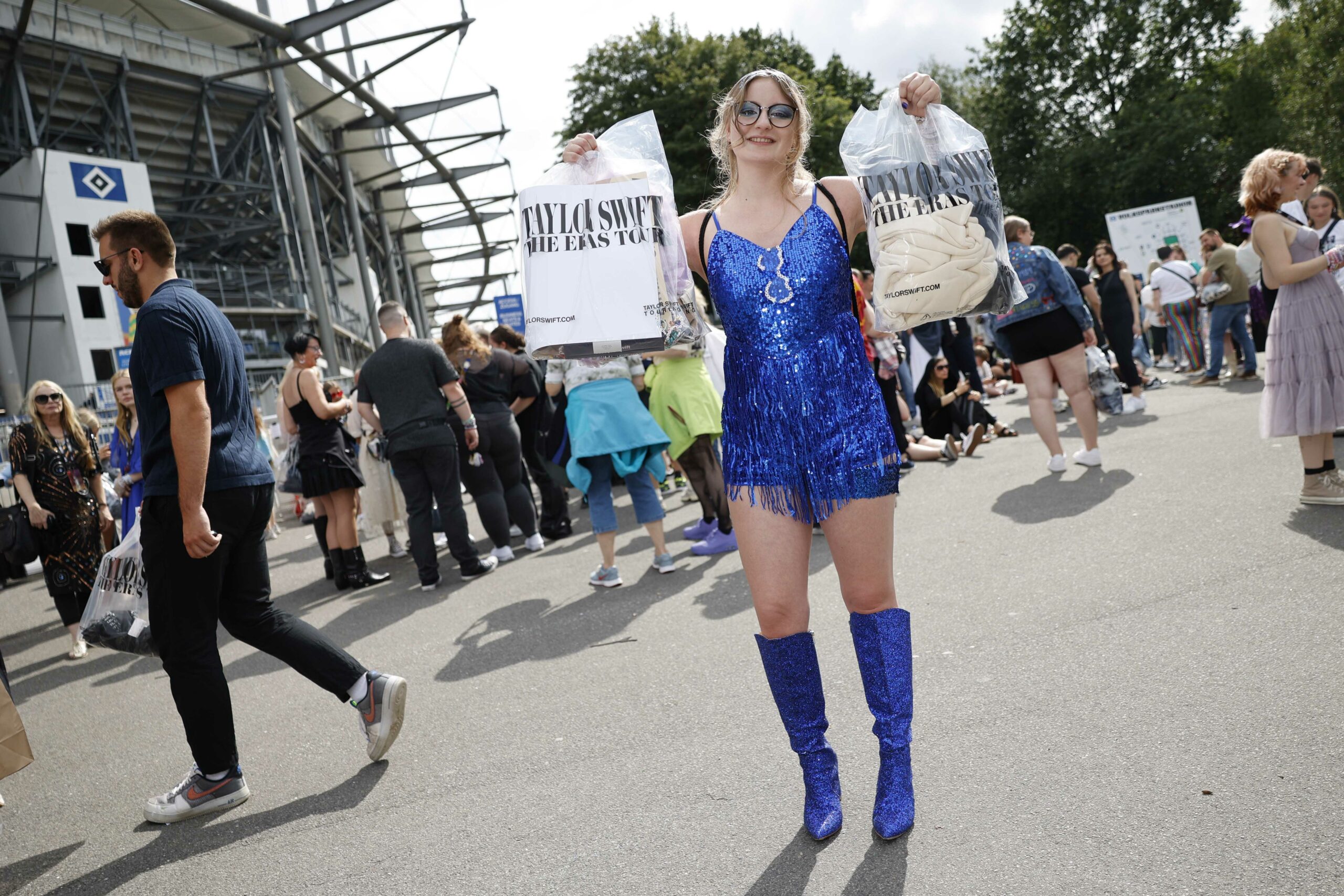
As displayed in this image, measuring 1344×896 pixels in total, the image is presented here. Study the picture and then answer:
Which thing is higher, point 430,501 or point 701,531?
point 430,501

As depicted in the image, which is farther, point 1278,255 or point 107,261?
point 1278,255

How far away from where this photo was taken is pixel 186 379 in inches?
141

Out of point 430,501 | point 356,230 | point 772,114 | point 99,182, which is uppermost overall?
point 99,182

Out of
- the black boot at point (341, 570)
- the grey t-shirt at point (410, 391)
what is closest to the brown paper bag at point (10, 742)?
the grey t-shirt at point (410, 391)

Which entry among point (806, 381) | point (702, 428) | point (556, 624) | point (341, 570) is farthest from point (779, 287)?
point (341, 570)

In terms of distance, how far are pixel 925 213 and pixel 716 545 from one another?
15.6 ft

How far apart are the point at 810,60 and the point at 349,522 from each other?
33.1 metres

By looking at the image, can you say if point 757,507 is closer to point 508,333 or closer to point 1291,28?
point 508,333

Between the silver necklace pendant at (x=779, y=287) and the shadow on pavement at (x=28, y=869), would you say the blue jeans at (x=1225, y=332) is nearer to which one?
the silver necklace pendant at (x=779, y=287)

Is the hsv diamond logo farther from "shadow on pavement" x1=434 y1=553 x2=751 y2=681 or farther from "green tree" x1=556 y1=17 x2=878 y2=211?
"shadow on pavement" x1=434 y1=553 x2=751 y2=681

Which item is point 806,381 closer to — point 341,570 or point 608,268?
point 608,268

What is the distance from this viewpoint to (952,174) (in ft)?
9.20

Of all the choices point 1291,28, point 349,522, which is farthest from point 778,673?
point 1291,28

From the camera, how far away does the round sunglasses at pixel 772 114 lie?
283 cm
